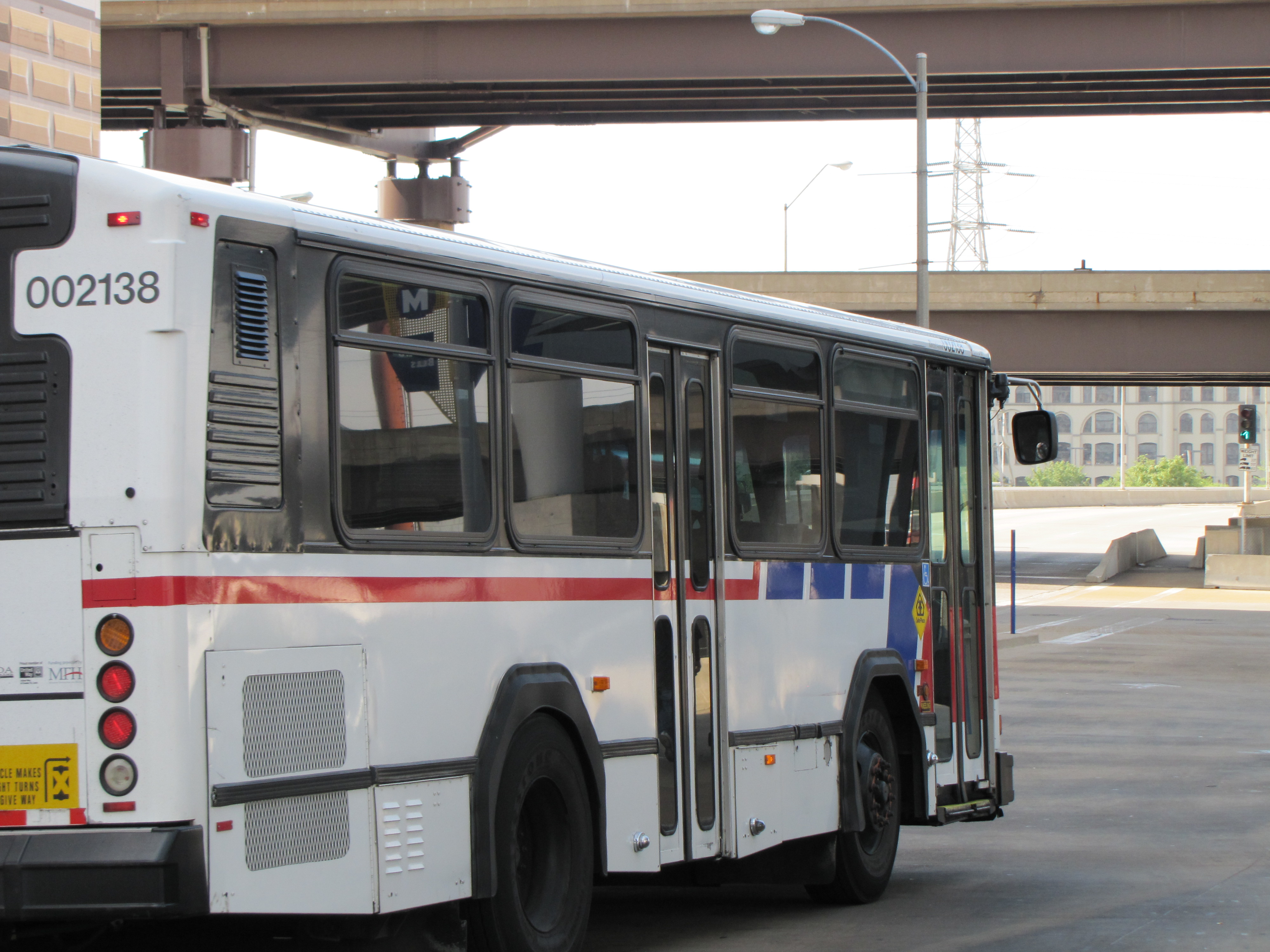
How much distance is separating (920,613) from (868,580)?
755 millimetres

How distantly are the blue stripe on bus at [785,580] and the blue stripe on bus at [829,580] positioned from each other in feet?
0.36

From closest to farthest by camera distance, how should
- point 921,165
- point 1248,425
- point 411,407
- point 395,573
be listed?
point 395,573, point 411,407, point 921,165, point 1248,425

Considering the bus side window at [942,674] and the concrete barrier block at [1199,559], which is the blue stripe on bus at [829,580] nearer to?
the bus side window at [942,674]

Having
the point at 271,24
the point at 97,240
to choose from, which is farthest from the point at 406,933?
the point at 271,24

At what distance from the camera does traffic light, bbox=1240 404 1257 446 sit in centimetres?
4084

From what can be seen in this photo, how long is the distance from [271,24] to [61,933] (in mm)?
36019

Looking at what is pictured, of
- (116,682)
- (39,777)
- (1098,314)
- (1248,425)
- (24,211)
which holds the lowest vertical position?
(39,777)

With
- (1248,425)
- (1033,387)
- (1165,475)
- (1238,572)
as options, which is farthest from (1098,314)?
(1165,475)

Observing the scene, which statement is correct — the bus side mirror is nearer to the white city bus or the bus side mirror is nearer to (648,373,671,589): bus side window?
the white city bus

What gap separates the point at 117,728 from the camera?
5.23 m

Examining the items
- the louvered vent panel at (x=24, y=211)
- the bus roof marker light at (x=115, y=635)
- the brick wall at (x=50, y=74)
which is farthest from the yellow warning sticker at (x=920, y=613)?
the brick wall at (x=50, y=74)

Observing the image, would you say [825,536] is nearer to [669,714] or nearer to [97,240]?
[669,714]

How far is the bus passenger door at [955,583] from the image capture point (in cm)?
1023

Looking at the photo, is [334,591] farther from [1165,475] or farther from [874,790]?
[1165,475]
